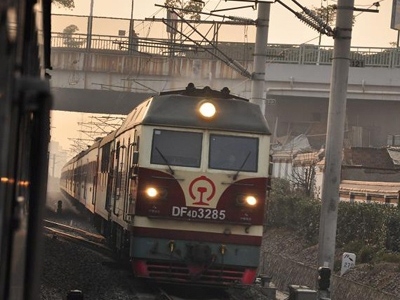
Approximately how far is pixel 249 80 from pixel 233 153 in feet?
80.2

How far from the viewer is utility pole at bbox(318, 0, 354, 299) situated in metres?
18.2

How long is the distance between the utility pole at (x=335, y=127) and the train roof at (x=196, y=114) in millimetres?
4033

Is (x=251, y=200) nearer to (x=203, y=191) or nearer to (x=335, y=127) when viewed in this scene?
(x=203, y=191)

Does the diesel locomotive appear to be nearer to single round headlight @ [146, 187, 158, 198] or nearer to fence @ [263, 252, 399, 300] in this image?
single round headlight @ [146, 187, 158, 198]

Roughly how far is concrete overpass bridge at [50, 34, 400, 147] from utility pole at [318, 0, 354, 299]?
56.7ft

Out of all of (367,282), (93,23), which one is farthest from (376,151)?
(367,282)

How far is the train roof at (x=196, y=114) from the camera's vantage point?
46.3 ft

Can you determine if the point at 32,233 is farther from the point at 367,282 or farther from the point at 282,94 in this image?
the point at 282,94

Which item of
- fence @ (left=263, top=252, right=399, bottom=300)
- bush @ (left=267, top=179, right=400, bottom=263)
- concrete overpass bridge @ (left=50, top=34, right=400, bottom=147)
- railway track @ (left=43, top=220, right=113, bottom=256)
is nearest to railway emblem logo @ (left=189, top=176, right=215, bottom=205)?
fence @ (left=263, top=252, right=399, bottom=300)

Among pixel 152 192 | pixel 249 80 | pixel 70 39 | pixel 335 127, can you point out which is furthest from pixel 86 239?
pixel 70 39

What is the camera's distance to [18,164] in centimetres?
406

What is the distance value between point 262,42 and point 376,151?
24.6m

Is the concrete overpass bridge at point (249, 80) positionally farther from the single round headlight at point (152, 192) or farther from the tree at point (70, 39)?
the single round headlight at point (152, 192)

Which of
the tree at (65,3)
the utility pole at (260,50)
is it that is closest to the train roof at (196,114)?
the utility pole at (260,50)
